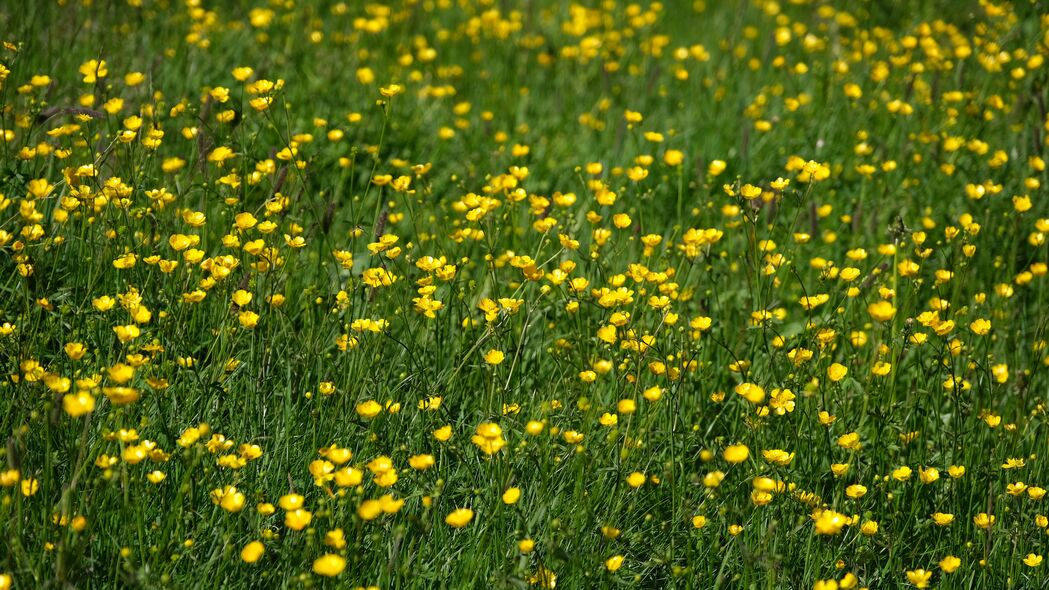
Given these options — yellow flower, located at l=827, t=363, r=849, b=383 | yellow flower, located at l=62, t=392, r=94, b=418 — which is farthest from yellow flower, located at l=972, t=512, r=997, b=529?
yellow flower, located at l=62, t=392, r=94, b=418

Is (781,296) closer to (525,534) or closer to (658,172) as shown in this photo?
(658,172)

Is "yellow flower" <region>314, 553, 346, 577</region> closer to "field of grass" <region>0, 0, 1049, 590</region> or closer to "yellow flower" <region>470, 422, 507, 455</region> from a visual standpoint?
"field of grass" <region>0, 0, 1049, 590</region>

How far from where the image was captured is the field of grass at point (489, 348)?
2.10 metres

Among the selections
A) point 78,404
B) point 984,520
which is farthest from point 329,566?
point 984,520

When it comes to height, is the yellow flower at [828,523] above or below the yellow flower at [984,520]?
above

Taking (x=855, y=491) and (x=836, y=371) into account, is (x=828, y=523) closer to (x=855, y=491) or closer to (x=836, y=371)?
(x=855, y=491)

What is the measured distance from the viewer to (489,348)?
264 centimetres

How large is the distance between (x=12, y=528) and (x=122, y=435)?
294mm

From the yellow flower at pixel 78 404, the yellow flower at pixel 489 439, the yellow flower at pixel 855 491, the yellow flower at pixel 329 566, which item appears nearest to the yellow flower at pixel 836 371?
the yellow flower at pixel 855 491

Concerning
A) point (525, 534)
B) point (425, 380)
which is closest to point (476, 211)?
point (425, 380)

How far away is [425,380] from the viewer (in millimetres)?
2457

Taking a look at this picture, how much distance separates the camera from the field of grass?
210 centimetres

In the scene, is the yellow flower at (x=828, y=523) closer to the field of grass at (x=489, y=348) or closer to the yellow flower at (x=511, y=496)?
the field of grass at (x=489, y=348)

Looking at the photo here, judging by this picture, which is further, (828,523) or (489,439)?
(489,439)
